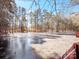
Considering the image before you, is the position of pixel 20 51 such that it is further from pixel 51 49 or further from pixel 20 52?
pixel 51 49

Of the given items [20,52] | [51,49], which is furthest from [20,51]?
[51,49]

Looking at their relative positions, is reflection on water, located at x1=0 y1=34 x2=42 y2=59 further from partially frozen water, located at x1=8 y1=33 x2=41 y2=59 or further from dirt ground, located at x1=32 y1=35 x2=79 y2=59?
dirt ground, located at x1=32 y1=35 x2=79 y2=59

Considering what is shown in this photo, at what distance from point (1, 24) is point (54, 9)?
6.22m

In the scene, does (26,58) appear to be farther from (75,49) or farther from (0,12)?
(75,49)

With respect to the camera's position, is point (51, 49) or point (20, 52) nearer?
point (20, 52)

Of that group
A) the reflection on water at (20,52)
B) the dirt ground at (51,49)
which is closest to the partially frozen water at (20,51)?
the reflection on water at (20,52)

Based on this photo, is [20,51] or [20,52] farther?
[20,51]

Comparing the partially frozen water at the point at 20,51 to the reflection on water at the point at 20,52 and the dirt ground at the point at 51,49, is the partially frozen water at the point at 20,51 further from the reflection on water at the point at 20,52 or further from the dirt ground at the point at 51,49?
the dirt ground at the point at 51,49

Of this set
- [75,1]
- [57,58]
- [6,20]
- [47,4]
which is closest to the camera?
[47,4]

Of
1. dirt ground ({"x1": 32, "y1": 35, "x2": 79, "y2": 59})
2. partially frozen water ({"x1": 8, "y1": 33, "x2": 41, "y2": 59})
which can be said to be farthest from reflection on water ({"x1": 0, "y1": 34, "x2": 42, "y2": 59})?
dirt ground ({"x1": 32, "y1": 35, "x2": 79, "y2": 59})

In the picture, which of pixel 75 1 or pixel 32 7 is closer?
pixel 32 7

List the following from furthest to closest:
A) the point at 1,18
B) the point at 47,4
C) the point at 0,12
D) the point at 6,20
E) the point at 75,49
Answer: the point at 6,20, the point at 1,18, the point at 0,12, the point at 75,49, the point at 47,4

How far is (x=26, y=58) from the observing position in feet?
21.5

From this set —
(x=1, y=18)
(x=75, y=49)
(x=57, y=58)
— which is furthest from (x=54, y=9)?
(x=1, y=18)
